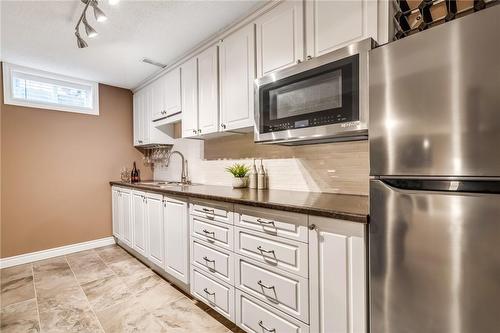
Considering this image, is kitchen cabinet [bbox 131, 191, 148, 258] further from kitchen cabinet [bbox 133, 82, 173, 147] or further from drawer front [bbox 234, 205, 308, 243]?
drawer front [bbox 234, 205, 308, 243]

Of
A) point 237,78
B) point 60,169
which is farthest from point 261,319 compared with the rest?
point 60,169

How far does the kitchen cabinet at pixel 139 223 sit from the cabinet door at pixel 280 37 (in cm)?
201

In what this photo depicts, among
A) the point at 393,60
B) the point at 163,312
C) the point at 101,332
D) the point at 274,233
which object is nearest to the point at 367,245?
the point at 274,233

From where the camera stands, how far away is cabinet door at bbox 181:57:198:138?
103 inches

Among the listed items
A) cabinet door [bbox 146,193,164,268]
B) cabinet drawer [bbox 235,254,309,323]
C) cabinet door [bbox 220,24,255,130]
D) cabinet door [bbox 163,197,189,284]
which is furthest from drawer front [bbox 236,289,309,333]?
cabinet door [bbox 220,24,255,130]

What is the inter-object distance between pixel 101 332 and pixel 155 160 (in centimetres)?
267

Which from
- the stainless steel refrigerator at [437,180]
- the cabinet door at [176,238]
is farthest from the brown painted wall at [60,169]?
the stainless steel refrigerator at [437,180]

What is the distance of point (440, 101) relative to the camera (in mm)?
905

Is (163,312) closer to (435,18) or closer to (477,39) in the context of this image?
(477,39)

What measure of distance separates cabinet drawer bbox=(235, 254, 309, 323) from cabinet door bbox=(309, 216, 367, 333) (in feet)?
0.19

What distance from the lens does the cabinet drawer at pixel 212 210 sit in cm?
176

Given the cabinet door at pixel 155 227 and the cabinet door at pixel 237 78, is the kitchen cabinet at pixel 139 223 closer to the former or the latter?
the cabinet door at pixel 155 227

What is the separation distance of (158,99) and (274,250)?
2674mm

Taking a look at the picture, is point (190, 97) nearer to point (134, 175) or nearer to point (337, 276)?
point (134, 175)
